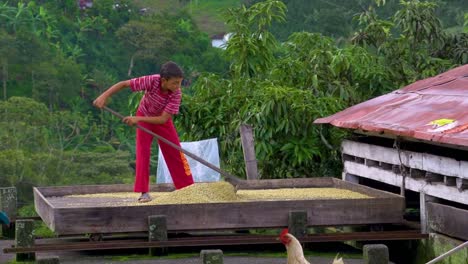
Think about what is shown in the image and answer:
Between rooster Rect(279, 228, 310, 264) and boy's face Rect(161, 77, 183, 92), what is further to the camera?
boy's face Rect(161, 77, 183, 92)

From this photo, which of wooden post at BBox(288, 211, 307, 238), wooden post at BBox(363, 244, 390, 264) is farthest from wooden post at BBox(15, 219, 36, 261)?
wooden post at BBox(363, 244, 390, 264)

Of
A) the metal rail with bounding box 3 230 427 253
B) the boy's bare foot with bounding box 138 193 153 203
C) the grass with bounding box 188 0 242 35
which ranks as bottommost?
the metal rail with bounding box 3 230 427 253

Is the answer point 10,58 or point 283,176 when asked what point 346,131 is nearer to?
point 283,176

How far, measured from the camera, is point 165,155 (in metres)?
11.4

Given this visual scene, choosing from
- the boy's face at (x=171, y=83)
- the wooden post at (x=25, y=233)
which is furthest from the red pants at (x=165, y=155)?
the wooden post at (x=25, y=233)

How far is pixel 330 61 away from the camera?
1495 cm

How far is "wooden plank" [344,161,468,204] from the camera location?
1002cm

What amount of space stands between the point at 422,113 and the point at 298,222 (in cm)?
172

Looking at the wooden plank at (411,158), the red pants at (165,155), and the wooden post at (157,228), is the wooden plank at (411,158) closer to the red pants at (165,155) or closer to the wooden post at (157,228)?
the red pants at (165,155)

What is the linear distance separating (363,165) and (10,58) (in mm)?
29499

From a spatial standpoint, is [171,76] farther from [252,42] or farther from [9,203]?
[252,42]

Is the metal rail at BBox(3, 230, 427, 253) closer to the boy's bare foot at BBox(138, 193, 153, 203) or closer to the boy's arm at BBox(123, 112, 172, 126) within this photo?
the boy's bare foot at BBox(138, 193, 153, 203)

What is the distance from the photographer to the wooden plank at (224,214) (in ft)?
32.8

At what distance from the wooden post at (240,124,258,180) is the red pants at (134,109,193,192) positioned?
4.81ft
